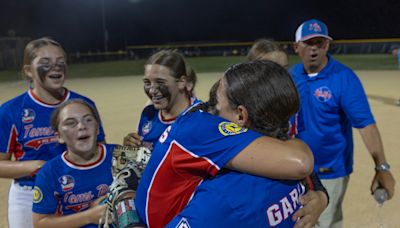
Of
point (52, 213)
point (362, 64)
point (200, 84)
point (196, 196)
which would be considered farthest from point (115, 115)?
point (362, 64)

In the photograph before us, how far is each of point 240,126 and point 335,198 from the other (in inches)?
94.5

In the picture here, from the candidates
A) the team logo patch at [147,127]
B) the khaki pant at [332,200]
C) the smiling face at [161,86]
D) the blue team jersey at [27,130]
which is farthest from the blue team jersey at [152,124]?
the khaki pant at [332,200]

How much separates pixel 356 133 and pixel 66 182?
7282mm

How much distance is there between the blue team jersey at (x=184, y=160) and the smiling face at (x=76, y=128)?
1.11 metres

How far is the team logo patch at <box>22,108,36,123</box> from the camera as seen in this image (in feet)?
9.63

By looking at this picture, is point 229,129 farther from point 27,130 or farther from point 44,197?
point 27,130

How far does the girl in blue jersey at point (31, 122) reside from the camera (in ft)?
9.53

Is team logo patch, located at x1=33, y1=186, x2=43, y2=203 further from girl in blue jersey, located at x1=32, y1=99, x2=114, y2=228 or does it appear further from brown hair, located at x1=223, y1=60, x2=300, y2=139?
brown hair, located at x1=223, y1=60, x2=300, y2=139

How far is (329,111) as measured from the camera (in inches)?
134

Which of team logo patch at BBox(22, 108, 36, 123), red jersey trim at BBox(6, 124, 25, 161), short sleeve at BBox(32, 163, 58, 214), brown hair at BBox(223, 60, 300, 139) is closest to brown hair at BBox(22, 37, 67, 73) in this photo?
team logo patch at BBox(22, 108, 36, 123)

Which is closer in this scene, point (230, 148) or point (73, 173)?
point (230, 148)

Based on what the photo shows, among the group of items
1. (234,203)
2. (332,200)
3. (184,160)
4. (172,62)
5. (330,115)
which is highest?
(172,62)

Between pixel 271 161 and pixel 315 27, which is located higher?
pixel 315 27

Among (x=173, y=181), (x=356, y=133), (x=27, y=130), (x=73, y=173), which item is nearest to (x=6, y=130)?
(x=27, y=130)
